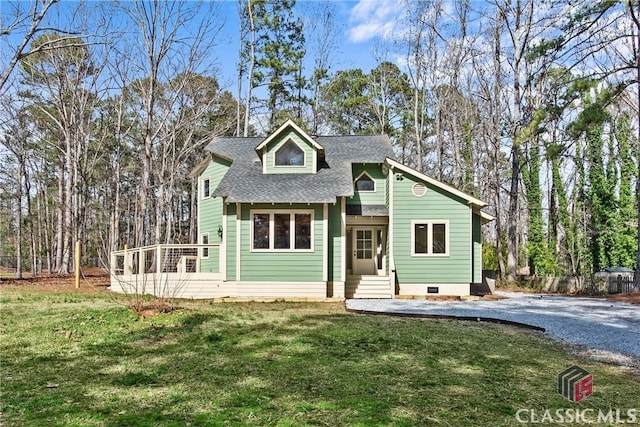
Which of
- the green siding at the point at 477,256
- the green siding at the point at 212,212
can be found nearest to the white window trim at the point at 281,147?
the green siding at the point at 212,212

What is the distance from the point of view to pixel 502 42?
2069cm

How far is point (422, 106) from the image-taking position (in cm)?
2525

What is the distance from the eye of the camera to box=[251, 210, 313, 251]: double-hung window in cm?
1343

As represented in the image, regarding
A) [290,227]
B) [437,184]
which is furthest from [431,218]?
[290,227]

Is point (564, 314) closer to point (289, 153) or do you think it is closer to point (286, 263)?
point (286, 263)

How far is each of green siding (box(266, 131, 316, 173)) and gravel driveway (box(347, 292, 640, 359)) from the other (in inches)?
206

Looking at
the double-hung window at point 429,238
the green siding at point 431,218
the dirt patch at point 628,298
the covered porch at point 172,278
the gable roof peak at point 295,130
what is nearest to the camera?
the dirt patch at point 628,298

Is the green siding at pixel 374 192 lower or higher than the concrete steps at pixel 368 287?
higher

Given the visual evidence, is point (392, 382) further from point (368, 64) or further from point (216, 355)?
point (368, 64)

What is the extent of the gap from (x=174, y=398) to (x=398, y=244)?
10.9 metres

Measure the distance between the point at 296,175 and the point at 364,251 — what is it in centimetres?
386

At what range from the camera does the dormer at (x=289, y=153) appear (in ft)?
47.8

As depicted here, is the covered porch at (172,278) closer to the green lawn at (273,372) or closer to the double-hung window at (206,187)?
the double-hung window at (206,187)

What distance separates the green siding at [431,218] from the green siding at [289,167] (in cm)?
293
